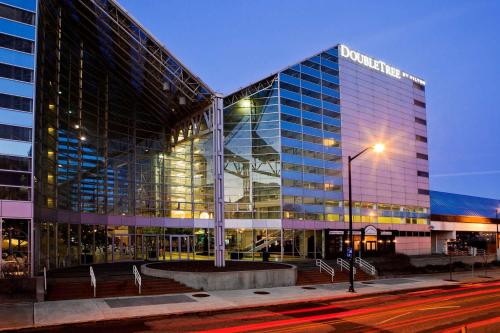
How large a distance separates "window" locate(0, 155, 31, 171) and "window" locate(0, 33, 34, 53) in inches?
253

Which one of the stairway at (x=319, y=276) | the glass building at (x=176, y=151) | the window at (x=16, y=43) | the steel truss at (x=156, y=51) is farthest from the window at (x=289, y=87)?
the window at (x=16, y=43)

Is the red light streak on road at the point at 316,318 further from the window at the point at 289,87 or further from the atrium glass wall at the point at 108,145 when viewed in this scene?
the window at the point at 289,87

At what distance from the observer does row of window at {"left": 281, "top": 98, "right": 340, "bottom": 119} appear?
48.2 m

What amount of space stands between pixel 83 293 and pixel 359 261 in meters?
23.8

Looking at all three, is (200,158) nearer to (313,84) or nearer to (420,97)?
(313,84)

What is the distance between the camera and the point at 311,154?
49906 millimetres

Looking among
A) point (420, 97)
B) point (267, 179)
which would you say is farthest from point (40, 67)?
point (420, 97)

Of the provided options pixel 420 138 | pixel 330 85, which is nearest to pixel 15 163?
pixel 330 85

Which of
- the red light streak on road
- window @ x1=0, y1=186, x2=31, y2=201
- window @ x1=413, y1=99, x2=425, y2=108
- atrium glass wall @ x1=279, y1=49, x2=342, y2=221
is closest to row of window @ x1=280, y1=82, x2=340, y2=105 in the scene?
atrium glass wall @ x1=279, y1=49, x2=342, y2=221

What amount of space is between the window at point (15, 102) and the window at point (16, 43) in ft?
9.52

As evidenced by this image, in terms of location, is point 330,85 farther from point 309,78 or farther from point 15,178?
point 15,178

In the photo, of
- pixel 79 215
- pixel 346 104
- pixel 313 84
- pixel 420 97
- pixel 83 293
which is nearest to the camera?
pixel 83 293

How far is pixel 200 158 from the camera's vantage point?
48594 mm

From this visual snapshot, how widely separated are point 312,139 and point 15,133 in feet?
101
